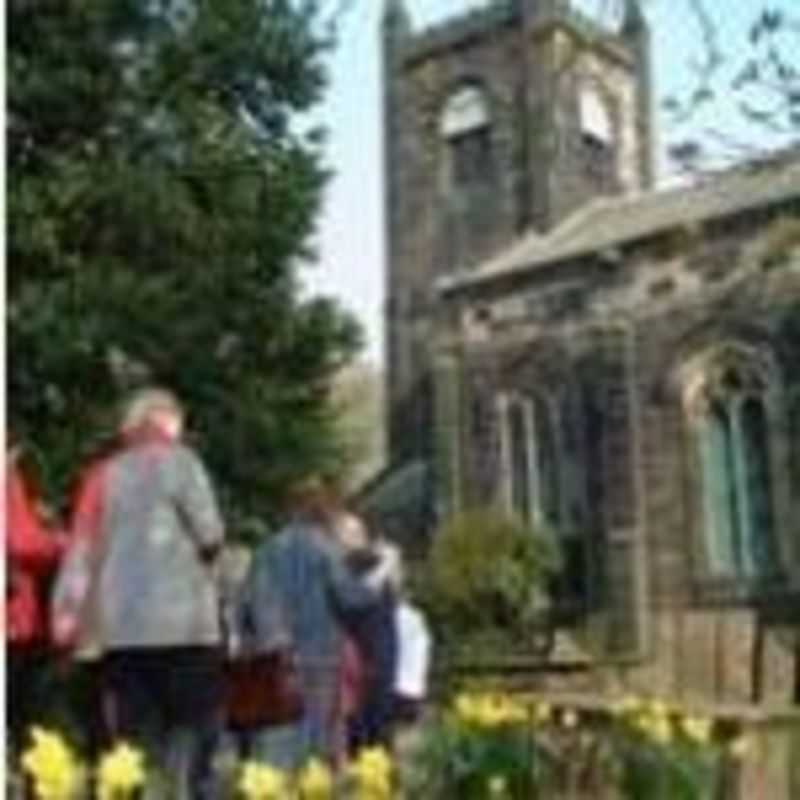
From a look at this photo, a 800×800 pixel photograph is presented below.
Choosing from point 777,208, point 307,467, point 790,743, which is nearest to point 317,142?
point 307,467

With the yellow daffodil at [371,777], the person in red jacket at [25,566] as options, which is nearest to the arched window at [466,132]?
the person in red jacket at [25,566]

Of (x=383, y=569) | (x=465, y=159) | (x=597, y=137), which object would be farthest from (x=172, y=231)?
(x=597, y=137)

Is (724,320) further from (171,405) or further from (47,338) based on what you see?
(171,405)

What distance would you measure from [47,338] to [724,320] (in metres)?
16.0

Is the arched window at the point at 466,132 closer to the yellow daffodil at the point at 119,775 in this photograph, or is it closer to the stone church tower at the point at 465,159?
the stone church tower at the point at 465,159

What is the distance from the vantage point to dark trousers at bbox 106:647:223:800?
8859mm

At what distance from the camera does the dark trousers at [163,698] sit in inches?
349

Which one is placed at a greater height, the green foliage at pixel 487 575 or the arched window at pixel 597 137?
the arched window at pixel 597 137

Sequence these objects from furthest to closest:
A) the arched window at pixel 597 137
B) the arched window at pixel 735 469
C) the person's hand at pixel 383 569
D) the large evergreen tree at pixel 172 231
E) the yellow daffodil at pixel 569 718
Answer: the arched window at pixel 597 137 < the arched window at pixel 735 469 < the large evergreen tree at pixel 172 231 < the person's hand at pixel 383 569 < the yellow daffodil at pixel 569 718

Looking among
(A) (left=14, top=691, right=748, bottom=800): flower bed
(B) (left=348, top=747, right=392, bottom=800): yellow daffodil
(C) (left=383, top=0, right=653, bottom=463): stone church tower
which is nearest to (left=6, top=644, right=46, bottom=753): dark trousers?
(A) (left=14, top=691, right=748, bottom=800): flower bed

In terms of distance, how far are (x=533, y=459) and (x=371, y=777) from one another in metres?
32.0

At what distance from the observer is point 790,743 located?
10367mm

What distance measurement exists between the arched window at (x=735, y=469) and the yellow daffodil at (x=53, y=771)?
97.5 feet

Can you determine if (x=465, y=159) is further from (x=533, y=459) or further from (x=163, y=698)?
(x=163, y=698)
